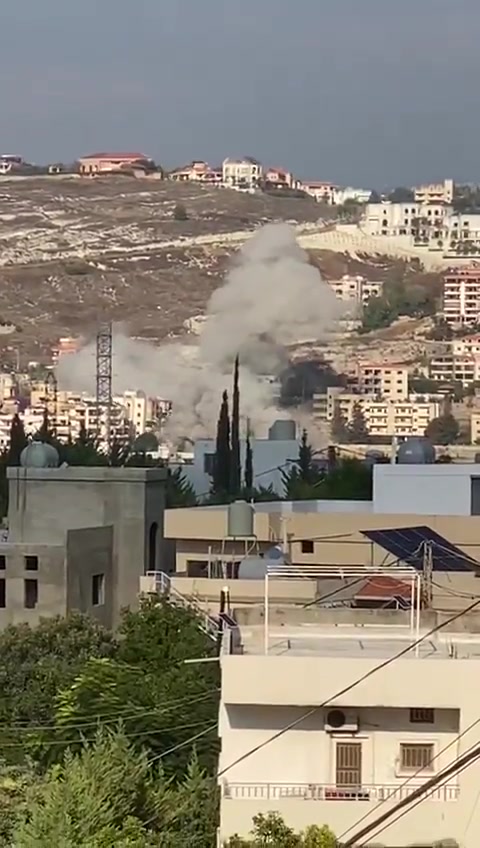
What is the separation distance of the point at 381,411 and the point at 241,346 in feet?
27.6

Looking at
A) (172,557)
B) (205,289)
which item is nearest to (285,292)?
(205,289)

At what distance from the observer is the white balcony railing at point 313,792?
7.66m

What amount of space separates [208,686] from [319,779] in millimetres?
3570

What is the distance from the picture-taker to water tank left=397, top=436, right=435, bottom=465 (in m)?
22.3

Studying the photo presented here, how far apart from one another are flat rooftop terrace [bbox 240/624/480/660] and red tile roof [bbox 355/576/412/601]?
1.91 m

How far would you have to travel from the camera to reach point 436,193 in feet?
421

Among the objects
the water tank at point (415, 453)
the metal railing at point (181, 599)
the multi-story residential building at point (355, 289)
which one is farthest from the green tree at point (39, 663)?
the multi-story residential building at point (355, 289)

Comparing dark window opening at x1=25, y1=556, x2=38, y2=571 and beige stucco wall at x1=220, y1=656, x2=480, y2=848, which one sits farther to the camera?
dark window opening at x1=25, y1=556, x2=38, y2=571

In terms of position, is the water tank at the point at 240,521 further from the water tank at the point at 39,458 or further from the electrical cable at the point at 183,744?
the electrical cable at the point at 183,744

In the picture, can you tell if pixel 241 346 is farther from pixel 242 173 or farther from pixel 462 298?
pixel 242 173

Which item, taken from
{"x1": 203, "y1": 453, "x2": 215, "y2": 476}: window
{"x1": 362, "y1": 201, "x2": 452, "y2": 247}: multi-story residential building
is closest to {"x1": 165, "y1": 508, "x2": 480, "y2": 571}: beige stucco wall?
{"x1": 203, "y1": 453, "x2": 215, "y2": 476}: window

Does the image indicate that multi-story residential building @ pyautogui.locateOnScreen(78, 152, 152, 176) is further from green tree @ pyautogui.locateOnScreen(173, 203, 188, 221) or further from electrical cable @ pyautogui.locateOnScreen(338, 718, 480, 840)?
electrical cable @ pyautogui.locateOnScreen(338, 718, 480, 840)

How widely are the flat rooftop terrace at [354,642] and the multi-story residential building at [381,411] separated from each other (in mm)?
70454

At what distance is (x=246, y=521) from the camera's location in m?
16.9
